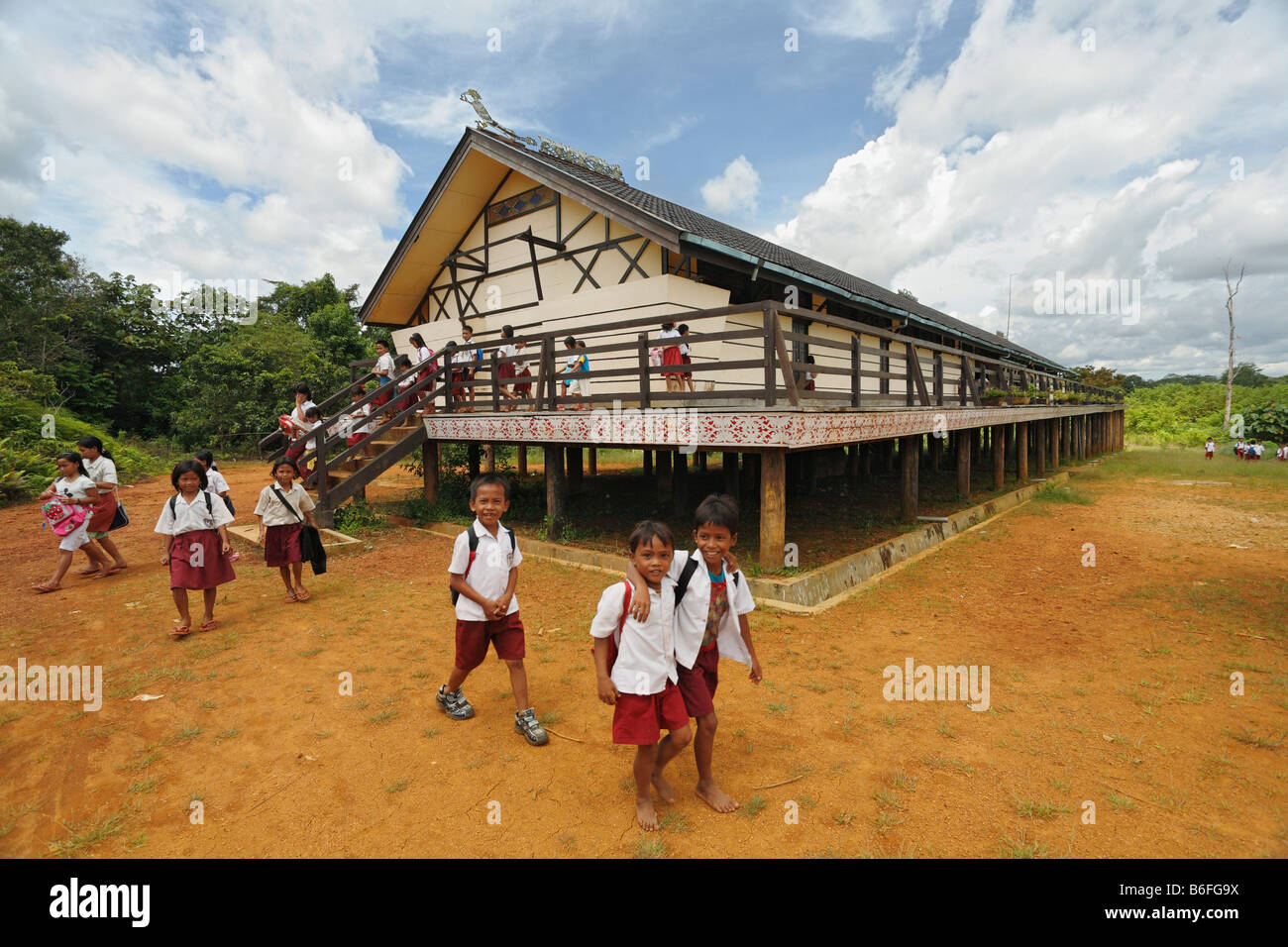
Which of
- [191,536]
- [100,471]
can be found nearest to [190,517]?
[191,536]

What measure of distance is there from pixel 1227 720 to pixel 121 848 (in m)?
6.31

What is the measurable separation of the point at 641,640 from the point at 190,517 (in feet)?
16.0

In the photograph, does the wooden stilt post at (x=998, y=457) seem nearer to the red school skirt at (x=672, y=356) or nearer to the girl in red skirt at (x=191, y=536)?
the red school skirt at (x=672, y=356)

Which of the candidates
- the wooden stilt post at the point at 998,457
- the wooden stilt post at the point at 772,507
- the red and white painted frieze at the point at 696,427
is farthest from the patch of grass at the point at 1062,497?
the wooden stilt post at the point at 772,507

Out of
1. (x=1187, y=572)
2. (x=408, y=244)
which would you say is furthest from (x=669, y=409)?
(x=408, y=244)

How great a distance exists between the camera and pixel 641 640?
2.77 meters

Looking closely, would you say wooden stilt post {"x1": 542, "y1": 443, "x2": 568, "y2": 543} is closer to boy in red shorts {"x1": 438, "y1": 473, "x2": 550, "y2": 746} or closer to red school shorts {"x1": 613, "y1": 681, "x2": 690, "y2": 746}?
boy in red shorts {"x1": 438, "y1": 473, "x2": 550, "y2": 746}

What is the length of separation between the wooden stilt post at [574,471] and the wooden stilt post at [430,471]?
2.70m

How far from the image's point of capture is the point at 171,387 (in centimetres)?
2266

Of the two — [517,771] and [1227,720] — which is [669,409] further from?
[1227,720]

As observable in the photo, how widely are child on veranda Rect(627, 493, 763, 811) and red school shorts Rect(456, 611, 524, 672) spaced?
1202mm

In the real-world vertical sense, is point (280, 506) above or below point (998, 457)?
below

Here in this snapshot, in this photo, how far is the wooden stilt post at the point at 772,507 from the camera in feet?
21.1

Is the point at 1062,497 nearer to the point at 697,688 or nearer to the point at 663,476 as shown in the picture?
the point at 663,476
